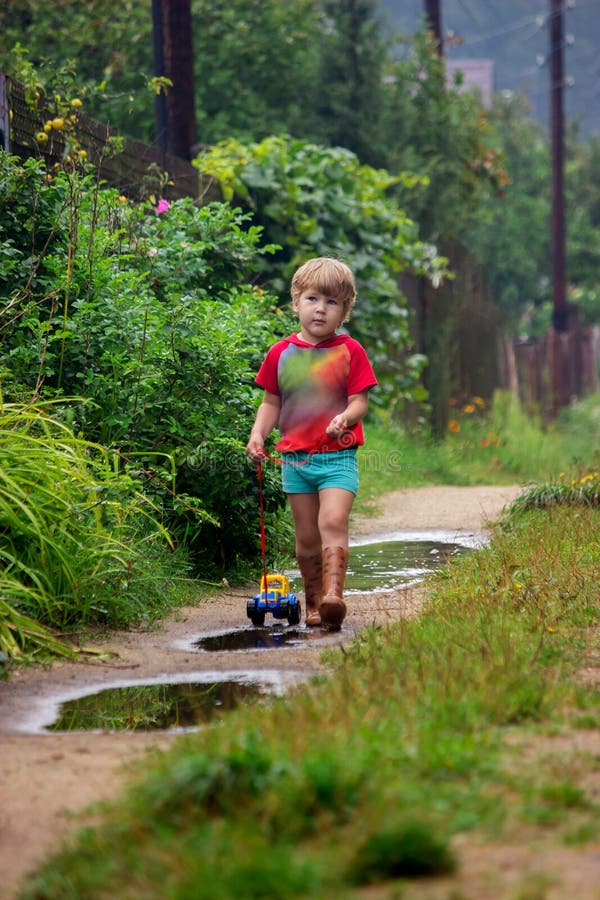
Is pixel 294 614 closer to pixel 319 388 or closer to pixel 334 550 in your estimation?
pixel 334 550

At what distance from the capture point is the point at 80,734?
3.69 m

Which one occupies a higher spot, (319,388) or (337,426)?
(319,388)

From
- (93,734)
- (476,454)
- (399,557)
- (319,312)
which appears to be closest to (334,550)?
(319,312)

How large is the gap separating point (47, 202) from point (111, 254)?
67 centimetres

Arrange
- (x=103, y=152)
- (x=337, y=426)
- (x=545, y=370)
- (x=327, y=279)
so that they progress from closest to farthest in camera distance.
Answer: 1. (x=337, y=426)
2. (x=327, y=279)
3. (x=103, y=152)
4. (x=545, y=370)

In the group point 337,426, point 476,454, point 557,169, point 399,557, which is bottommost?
point 399,557

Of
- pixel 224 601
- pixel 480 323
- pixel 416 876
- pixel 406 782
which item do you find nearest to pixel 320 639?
pixel 224 601

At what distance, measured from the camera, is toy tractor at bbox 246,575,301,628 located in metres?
5.33

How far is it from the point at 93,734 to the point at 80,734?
4cm

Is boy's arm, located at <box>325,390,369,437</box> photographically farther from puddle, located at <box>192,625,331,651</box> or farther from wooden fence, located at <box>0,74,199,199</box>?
wooden fence, located at <box>0,74,199,199</box>

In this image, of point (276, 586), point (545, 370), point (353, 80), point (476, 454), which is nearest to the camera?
point (276, 586)

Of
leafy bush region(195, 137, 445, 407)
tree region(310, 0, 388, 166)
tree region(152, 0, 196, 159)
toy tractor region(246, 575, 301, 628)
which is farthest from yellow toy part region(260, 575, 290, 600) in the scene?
tree region(310, 0, 388, 166)

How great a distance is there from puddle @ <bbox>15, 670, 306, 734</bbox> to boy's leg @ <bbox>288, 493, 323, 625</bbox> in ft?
3.71

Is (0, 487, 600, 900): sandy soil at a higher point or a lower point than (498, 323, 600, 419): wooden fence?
lower
